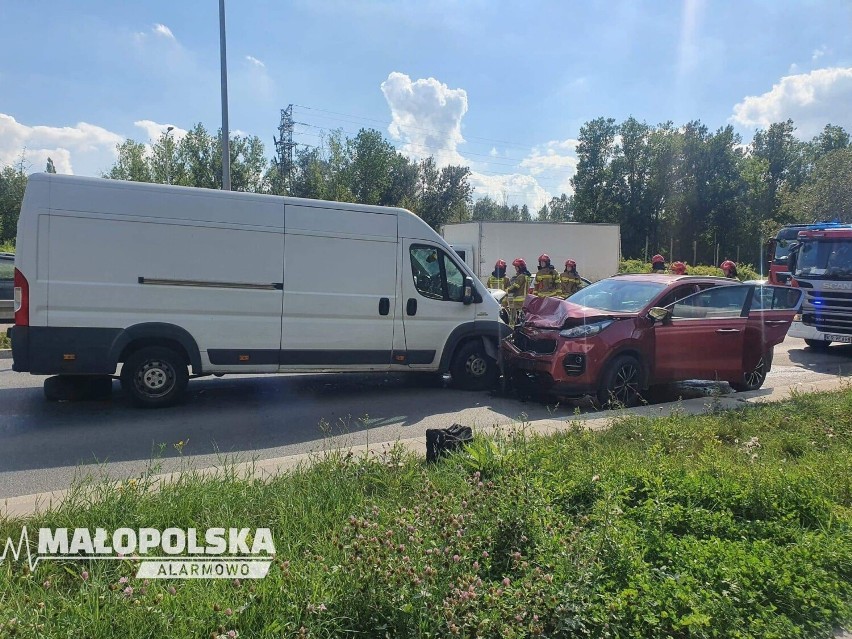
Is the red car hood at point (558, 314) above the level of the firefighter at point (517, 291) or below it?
below

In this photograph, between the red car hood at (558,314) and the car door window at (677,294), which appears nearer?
the red car hood at (558,314)

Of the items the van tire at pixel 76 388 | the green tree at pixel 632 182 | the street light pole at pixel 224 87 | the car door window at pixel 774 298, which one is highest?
the green tree at pixel 632 182

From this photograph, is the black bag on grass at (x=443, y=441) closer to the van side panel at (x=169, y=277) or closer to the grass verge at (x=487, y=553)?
the grass verge at (x=487, y=553)

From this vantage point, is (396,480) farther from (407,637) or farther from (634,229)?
(634,229)

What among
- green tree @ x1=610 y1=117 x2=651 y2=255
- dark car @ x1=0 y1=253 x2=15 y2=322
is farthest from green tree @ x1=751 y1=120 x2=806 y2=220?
dark car @ x1=0 y1=253 x2=15 y2=322

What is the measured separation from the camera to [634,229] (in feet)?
228

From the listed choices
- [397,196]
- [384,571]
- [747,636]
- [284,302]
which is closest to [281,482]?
[384,571]

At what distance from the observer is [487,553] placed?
10.8 feet

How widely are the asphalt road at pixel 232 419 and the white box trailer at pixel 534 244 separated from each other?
1537 cm

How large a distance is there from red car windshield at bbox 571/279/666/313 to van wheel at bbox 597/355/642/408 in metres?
0.74

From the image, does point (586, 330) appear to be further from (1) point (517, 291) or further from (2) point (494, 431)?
(1) point (517, 291)

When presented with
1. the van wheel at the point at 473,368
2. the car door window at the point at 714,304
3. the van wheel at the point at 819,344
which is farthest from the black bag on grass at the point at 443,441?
the van wheel at the point at 819,344

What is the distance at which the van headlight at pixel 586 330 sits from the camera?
8.16 m

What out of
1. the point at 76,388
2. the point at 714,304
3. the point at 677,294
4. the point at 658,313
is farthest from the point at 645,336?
the point at 76,388
